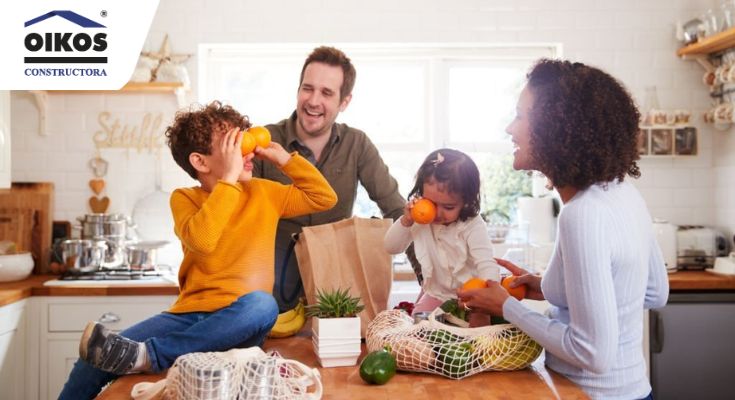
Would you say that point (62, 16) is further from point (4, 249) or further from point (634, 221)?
point (634, 221)

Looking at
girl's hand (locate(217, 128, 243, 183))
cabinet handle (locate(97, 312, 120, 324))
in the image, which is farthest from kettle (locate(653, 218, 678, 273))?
cabinet handle (locate(97, 312, 120, 324))

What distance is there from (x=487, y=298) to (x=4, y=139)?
3.04 meters

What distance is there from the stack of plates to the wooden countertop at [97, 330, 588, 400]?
2cm

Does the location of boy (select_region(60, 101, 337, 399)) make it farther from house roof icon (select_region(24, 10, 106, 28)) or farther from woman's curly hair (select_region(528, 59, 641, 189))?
house roof icon (select_region(24, 10, 106, 28))

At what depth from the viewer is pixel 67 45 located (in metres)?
4.35

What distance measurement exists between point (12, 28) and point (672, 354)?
12.8 ft

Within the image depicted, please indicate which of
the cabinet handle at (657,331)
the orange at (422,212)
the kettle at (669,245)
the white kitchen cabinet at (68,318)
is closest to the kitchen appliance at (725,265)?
the kettle at (669,245)

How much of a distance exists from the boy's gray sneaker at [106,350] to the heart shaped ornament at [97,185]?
271 cm

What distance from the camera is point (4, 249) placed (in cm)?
402

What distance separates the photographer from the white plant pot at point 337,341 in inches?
73.7

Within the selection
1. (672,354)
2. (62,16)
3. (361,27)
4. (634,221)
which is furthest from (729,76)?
(62,16)

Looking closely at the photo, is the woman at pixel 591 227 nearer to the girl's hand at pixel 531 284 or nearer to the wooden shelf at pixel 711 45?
the girl's hand at pixel 531 284

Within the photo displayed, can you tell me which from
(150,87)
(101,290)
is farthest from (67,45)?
(101,290)

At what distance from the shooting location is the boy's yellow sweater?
2070 mm
